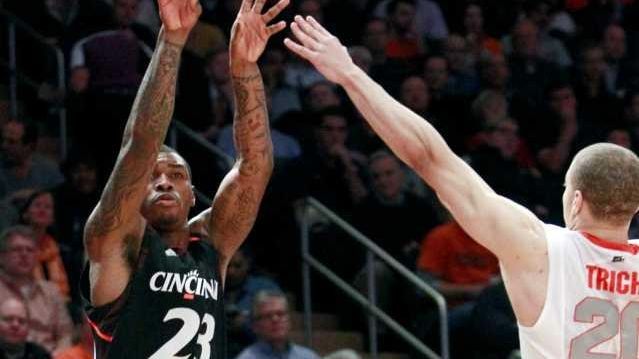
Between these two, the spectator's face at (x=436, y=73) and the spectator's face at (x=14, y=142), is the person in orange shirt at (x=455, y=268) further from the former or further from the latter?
the spectator's face at (x=14, y=142)

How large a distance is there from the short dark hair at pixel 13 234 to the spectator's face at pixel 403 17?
5.82 metres

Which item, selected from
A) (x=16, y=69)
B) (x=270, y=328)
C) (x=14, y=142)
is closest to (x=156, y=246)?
(x=270, y=328)

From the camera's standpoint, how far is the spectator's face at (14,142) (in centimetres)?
1171

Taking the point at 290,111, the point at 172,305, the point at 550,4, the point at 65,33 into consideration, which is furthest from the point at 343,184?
the point at 172,305

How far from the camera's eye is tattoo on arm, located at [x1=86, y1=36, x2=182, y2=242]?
611 cm

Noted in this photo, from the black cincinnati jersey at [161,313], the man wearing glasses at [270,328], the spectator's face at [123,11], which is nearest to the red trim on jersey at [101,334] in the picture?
the black cincinnati jersey at [161,313]

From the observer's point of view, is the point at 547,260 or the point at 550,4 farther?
the point at 550,4

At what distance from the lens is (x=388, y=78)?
14.3 m

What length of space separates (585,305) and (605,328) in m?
0.10

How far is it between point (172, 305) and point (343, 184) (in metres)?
6.68

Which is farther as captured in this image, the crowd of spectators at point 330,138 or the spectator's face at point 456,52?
the spectator's face at point 456,52

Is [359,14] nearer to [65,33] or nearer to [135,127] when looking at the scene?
[65,33]

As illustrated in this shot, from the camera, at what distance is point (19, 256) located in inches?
400

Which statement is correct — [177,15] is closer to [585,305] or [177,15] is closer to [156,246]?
[156,246]
